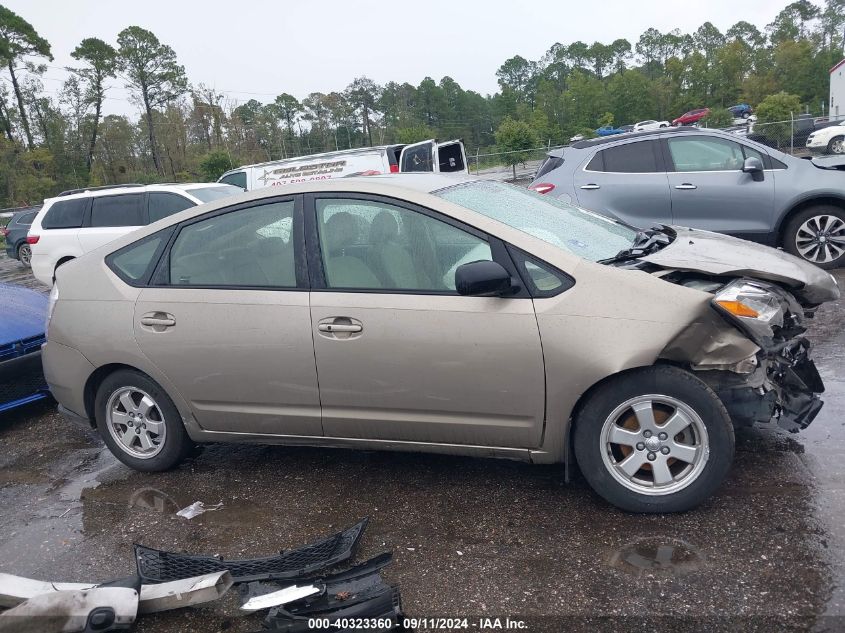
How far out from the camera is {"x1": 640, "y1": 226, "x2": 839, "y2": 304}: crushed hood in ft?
11.2

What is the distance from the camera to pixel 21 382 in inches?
212

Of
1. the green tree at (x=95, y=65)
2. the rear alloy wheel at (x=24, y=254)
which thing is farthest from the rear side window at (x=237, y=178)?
the green tree at (x=95, y=65)

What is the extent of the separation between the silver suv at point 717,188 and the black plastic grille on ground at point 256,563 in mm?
5794

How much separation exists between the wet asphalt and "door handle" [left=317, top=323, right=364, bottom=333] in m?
0.93

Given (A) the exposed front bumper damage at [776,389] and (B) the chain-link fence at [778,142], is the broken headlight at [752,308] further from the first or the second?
(B) the chain-link fence at [778,142]

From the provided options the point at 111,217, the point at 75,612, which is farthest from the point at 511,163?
the point at 75,612

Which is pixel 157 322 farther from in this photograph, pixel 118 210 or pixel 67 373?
pixel 118 210

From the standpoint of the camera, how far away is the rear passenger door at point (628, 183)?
26.8ft

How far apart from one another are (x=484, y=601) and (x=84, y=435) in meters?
3.67

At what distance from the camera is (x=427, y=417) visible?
3.52 meters

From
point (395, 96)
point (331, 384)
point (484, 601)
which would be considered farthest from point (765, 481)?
point (395, 96)

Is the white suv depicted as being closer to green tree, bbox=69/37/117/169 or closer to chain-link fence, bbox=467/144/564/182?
chain-link fence, bbox=467/144/564/182

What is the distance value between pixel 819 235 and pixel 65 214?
33.9 feet

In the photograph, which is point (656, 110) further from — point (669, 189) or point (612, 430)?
point (612, 430)
